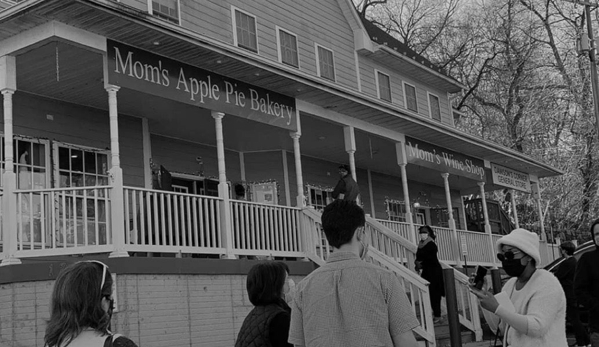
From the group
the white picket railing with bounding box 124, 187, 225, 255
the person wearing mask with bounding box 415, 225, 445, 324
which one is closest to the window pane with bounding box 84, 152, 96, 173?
the white picket railing with bounding box 124, 187, 225, 255

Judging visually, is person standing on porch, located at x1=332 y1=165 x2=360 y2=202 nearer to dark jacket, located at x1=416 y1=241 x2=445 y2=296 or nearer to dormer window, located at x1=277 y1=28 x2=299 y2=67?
dark jacket, located at x1=416 y1=241 x2=445 y2=296

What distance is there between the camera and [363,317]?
350 cm

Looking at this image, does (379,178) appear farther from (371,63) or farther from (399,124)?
(399,124)

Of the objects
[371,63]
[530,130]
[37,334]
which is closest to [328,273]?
[37,334]

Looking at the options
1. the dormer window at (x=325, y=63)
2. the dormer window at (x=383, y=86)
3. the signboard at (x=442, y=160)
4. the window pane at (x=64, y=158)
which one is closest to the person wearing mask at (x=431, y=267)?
the signboard at (x=442, y=160)

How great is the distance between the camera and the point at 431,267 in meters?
12.9

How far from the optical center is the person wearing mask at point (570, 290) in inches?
357

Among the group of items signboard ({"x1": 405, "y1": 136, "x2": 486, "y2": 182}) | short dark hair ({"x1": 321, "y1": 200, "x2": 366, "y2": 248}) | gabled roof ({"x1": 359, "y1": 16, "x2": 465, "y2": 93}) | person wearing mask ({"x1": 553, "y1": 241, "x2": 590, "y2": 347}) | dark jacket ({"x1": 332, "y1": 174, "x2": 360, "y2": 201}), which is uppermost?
gabled roof ({"x1": 359, "y1": 16, "x2": 465, "y2": 93})

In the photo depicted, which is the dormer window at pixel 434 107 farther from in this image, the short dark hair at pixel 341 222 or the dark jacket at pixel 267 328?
the short dark hair at pixel 341 222

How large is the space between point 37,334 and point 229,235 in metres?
3.60

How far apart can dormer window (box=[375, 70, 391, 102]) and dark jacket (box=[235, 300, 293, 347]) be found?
694 inches

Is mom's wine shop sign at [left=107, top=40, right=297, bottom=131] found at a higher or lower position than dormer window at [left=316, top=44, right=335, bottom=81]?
lower

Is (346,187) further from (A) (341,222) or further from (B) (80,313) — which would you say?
(B) (80,313)

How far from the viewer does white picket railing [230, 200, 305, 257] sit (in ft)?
40.7
